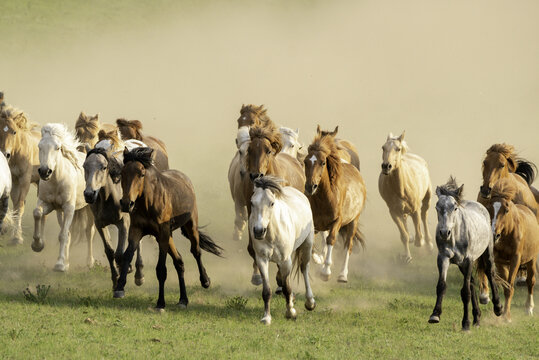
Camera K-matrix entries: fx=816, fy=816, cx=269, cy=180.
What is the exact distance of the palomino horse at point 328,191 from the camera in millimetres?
13391

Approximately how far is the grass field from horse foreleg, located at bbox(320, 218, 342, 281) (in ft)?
1.42

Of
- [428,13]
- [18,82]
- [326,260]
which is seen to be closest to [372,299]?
[326,260]

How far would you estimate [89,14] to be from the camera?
5612 cm

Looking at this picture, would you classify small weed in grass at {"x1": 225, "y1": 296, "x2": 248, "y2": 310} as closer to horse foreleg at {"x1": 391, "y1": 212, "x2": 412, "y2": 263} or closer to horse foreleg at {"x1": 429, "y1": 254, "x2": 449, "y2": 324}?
horse foreleg at {"x1": 429, "y1": 254, "x2": 449, "y2": 324}

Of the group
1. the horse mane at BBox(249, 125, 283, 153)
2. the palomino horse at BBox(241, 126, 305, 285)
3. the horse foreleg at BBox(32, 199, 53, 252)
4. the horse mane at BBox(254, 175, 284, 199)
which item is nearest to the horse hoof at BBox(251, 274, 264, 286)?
the palomino horse at BBox(241, 126, 305, 285)

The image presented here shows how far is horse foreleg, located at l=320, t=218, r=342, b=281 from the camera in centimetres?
1369

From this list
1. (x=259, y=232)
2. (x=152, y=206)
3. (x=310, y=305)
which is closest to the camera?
(x=259, y=232)

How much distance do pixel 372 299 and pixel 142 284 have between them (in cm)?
393

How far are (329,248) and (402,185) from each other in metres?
5.36

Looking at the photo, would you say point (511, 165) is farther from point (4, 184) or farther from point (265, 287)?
point (4, 184)

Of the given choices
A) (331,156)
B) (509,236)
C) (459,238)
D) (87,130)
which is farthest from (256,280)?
(87,130)

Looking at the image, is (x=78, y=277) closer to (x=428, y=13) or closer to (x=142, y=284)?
(x=142, y=284)

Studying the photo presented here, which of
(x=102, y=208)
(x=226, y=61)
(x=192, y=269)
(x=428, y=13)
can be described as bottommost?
(x=192, y=269)

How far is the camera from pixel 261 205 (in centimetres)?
1077
